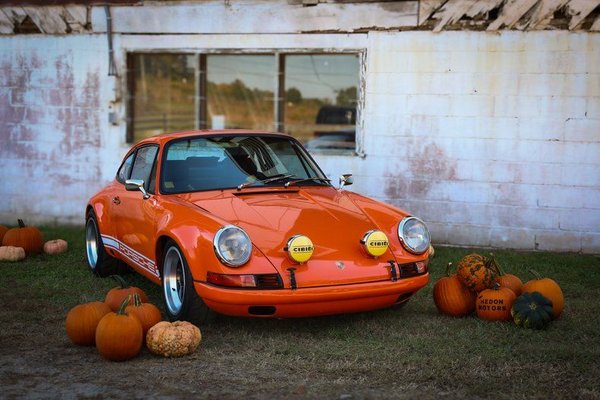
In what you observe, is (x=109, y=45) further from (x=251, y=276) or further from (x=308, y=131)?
(x=251, y=276)

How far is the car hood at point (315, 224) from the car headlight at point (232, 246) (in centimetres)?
9

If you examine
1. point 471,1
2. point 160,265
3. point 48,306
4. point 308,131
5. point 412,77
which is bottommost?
point 48,306

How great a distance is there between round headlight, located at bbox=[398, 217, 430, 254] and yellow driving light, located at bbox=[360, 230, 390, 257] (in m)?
0.29

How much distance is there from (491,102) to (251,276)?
5618 mm

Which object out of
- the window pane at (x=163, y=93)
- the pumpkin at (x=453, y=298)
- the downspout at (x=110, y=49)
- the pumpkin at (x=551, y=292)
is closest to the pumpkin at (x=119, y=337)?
the pumpkin at (x=453, y=298)

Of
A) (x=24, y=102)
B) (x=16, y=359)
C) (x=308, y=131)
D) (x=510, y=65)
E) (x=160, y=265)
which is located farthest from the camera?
(x=24, y=102)

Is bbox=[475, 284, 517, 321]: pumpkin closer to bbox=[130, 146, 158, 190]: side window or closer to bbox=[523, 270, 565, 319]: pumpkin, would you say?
bbox=[523, 270, 565, 319]: pumpkin

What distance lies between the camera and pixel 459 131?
33.9 feet

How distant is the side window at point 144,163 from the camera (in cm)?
718

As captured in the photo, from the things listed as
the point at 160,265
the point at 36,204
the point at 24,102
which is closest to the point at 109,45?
the point at 24,102

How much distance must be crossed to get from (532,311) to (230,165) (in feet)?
8.73

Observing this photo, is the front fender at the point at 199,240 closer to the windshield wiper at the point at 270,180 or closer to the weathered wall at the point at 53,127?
the windshield wiper at the point at 270,180

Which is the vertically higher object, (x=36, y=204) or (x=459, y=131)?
(x=459, y=131)

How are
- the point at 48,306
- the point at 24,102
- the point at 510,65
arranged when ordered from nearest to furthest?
the point at 48,306
the point at 510,65
the point at 24,102
